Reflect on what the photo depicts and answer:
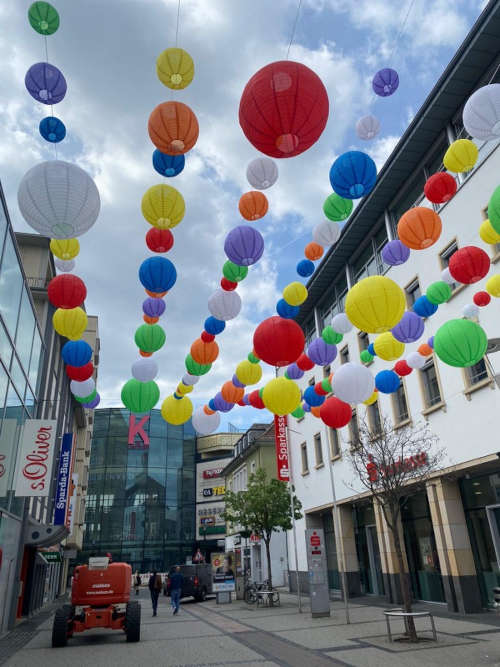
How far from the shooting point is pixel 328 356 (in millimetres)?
13898

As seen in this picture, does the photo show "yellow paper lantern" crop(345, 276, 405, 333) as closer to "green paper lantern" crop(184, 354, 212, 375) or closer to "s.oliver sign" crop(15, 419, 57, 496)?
"green paper lantern" crop(184, 354, 212, 375)

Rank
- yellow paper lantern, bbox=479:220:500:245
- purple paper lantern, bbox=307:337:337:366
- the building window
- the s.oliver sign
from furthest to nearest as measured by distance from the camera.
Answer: the building window, the s.oliver sign, purple paper lantern, bbox=307:337:337:366, yellow paper lantern, bbox=479:220:500:245

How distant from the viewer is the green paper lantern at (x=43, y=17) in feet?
21.7

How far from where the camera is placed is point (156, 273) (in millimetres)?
9562

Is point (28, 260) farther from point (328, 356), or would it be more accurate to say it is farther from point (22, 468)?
point (328, 356)

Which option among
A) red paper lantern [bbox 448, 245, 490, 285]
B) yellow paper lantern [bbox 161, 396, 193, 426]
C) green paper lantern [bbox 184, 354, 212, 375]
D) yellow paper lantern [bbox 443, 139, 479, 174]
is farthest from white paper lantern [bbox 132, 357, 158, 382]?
yellow paper lantern [bbox 443, 139, 479, 174]

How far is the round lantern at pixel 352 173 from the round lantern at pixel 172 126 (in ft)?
7.84

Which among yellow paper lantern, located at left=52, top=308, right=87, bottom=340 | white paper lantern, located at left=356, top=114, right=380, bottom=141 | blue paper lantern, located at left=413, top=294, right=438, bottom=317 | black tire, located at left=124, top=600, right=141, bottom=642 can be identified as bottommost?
black tire, located at left=124, top=600, right=141, bottom=642

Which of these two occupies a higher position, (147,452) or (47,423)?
(147,452)

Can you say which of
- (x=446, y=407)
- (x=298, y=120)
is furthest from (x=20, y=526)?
(x=298, y=120)

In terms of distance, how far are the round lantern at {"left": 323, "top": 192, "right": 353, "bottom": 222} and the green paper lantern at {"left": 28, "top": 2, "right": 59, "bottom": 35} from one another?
5419mm

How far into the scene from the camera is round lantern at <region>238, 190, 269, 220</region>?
953cm

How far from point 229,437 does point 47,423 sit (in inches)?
2006

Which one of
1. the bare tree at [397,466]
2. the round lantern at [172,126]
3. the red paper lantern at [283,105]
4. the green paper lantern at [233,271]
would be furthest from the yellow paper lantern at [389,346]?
the red paper lantern at [283,105]
